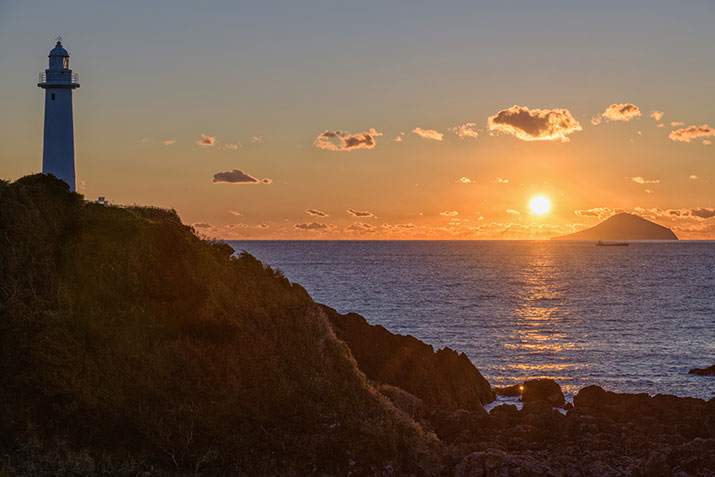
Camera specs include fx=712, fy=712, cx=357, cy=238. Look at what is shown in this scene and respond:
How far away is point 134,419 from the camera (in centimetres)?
2342

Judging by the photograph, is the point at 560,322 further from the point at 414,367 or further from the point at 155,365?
the point at 155,365

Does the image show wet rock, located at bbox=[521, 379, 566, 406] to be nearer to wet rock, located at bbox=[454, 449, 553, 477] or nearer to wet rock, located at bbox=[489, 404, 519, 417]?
wet rock, located at bbox=[489, 404, 519, 417]

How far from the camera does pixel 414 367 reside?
36.0m

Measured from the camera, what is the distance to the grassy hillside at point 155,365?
2309 cm

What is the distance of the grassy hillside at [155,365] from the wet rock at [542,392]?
1353 cm

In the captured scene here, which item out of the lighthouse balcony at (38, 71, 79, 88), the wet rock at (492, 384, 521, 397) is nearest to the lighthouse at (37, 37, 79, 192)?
the lighthouse balcony at (38, 71, 79, 88)

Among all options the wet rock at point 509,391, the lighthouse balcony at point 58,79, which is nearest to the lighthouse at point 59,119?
the lighthouse balcony at point 58,79

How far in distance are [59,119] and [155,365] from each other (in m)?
29.2

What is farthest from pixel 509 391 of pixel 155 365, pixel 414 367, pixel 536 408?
pixel 155 365

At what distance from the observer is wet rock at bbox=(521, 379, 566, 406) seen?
38000 mm

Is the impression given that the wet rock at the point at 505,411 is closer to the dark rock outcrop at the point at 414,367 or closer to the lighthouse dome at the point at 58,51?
the dark rock outcrop at the point at 414,367

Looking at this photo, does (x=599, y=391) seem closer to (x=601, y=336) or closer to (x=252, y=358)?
(x=252, y=358)

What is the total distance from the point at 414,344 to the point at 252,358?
1341 cm

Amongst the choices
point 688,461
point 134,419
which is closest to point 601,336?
point 688,461
